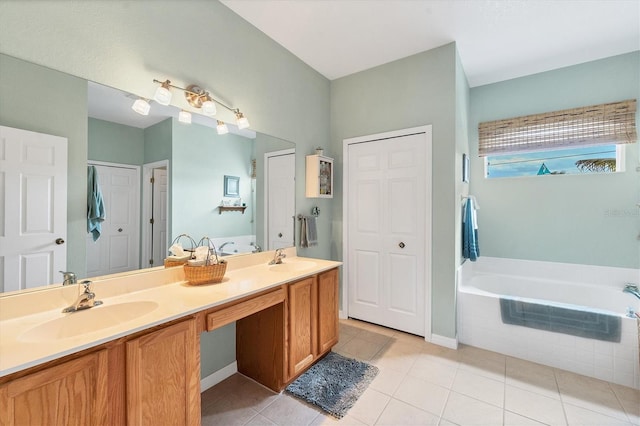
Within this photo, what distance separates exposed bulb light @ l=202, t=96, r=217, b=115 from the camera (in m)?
1.77

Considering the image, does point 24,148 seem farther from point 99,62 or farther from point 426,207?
point 426,207

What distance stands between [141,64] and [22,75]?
1.72 ft

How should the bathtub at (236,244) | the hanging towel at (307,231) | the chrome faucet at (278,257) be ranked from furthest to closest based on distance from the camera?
the hanging towel at (307,231), the chrome faucet at (278,257), the bathtub at (236,244)

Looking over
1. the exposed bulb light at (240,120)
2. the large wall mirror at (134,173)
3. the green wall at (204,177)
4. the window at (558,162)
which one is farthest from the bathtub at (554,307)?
the exposed bulb light at (240,120)

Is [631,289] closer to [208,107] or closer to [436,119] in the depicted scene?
[436,119]

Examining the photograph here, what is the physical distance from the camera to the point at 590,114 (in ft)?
9.12

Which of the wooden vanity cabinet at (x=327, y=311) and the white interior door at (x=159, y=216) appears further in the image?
the wooden vanity cabinet at (x=327, y=311)

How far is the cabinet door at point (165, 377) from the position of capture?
107 cm

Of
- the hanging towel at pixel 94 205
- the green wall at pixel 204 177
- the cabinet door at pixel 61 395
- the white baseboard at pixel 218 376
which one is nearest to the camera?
the cabinet door at pixel 61 395

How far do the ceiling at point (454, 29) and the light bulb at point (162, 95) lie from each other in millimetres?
966

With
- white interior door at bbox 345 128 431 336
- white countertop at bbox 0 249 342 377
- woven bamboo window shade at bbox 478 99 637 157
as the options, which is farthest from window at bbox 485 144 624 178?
white countertop at bbox 0 249 342 377

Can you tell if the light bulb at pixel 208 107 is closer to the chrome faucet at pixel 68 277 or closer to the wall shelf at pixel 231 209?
the wall shelf at pixel 231 209

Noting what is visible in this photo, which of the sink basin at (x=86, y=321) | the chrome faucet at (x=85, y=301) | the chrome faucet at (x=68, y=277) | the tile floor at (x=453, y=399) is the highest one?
the chrome faucet at (x=68, y=277)

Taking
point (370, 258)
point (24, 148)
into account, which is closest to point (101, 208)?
point (24, 148)
